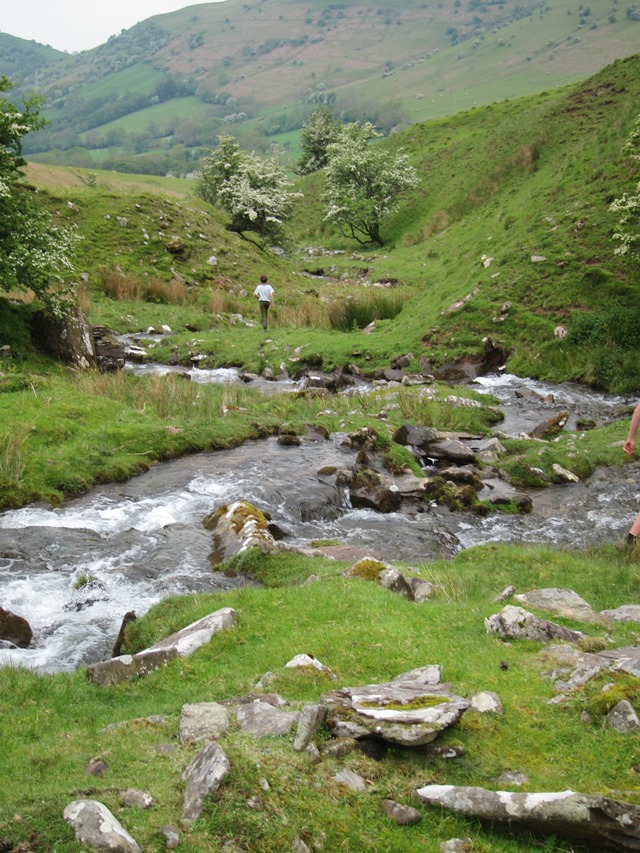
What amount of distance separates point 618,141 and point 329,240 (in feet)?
119

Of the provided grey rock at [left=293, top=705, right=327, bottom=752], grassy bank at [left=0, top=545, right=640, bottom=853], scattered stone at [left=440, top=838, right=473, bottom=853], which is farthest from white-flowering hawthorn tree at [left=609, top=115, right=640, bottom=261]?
scattered stone at [left=440, top=838, right=473, bottom=853]

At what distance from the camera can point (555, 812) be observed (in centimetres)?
480

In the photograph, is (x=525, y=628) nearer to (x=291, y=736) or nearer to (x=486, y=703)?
(x=486, y=703)

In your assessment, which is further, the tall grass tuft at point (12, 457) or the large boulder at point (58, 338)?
the large boulder at point (58, 338)

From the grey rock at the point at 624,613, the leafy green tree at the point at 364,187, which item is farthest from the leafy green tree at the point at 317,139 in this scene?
the grey rock at the point at 624,613

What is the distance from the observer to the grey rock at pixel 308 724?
5.67 metres

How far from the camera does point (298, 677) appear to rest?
7.30 meters

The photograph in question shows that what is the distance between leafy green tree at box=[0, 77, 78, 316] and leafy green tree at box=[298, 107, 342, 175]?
226ft

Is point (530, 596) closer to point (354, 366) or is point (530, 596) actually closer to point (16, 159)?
point (354, 366)

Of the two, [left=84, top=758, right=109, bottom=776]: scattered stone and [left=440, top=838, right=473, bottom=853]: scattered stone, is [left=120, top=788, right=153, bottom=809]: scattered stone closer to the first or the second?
[left=84, top=758, right=109, bottom=776]: scattered stone

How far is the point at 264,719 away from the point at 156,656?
2.55 metres

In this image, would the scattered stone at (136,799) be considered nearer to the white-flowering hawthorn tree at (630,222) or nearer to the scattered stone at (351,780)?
the scattered stone at (351,780)

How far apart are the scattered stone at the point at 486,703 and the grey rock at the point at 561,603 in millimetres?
3070

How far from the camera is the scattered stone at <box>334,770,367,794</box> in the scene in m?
5.32
